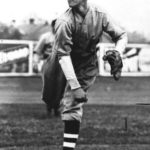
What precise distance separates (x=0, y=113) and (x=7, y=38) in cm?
853

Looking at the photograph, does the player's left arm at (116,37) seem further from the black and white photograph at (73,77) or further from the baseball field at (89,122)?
the baseball field at (89,122)

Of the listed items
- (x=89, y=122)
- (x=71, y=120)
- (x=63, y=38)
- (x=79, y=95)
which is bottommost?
(x=89, y=122)

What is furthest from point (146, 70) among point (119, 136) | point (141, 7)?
point (119, 136)

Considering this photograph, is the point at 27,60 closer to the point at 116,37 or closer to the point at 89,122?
the point at 89,122

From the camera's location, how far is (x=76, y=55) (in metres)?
5.81

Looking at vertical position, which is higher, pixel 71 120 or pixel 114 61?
pixel 114 61

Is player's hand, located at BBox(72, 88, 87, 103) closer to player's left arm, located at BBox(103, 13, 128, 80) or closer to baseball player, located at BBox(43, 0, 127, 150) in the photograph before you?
baseball player, located at BBox(43, 0, 127, 150)

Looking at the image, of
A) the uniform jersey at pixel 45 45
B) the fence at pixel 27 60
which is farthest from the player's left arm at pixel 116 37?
the fence at pixel 27 60

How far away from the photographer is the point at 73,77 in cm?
535

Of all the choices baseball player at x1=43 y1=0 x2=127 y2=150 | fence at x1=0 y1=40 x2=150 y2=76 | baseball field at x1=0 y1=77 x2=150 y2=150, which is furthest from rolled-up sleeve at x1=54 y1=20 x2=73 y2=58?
fence at x1=0 y1=40 x2=150 y2=76

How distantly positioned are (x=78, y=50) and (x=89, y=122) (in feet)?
12.2

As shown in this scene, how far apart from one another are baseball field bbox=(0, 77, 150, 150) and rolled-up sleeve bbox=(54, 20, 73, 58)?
91 cm

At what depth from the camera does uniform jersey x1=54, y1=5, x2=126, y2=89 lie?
5418 mm

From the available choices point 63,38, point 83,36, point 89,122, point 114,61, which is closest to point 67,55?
point 63,38
